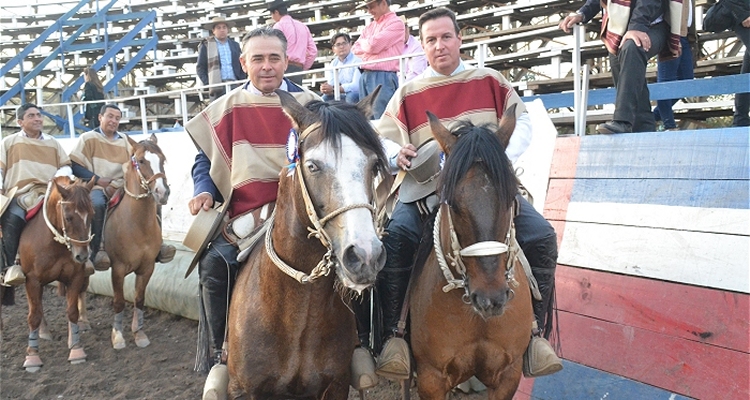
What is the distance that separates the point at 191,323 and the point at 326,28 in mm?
11457

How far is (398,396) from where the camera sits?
489 centimetres

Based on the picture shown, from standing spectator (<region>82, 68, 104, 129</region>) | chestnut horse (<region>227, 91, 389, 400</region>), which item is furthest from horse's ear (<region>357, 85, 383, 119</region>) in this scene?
standing spectator (<region>82, 68, 104, 129</region>)

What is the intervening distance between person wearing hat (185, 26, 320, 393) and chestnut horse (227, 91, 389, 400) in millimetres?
164

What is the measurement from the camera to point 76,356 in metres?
6.30

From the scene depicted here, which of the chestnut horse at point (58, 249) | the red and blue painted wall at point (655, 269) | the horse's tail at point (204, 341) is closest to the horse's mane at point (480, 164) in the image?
the red and blue painted wall at point (655, 269)

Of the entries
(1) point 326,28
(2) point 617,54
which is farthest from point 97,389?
(1) point 326,28

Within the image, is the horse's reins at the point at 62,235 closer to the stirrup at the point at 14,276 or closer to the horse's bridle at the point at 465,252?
the stirrup at the point at 14,276

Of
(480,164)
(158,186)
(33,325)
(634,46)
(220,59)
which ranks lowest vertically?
(33,325)

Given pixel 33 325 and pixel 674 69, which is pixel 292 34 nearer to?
pixel 33 325

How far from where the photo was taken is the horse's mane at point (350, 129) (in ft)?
7.78

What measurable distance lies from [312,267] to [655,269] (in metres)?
2.13

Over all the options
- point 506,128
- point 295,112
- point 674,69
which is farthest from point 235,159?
point 674,69

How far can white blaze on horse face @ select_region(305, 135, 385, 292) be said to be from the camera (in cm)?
211

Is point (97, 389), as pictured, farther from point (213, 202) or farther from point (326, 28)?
point (326, 28)
